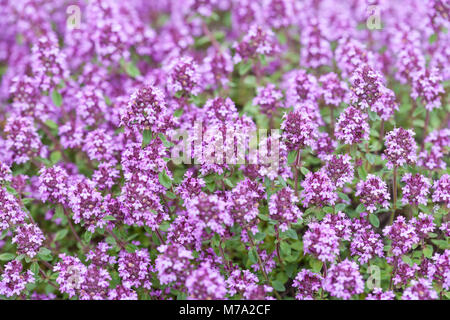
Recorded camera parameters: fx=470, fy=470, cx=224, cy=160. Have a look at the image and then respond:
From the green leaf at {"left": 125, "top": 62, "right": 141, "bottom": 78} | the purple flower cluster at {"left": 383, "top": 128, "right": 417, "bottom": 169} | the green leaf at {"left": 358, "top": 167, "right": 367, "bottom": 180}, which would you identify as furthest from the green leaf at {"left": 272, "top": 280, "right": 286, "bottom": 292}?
the green leaf at {"left": 125, "top": 62, "right": 141, "bottom": 78}

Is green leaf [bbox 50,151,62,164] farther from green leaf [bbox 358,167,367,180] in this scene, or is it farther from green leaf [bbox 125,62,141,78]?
green leaf [bbox 358,167,367,180]

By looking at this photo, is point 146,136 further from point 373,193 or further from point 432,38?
point 432,38

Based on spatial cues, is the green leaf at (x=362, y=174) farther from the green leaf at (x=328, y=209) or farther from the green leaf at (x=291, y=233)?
the green leaf at (x=291, y=233)

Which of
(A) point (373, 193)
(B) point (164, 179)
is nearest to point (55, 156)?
(B) point (164, 179)

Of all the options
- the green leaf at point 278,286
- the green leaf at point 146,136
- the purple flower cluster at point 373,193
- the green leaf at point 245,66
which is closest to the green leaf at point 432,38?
the green leaf at point 245,66
